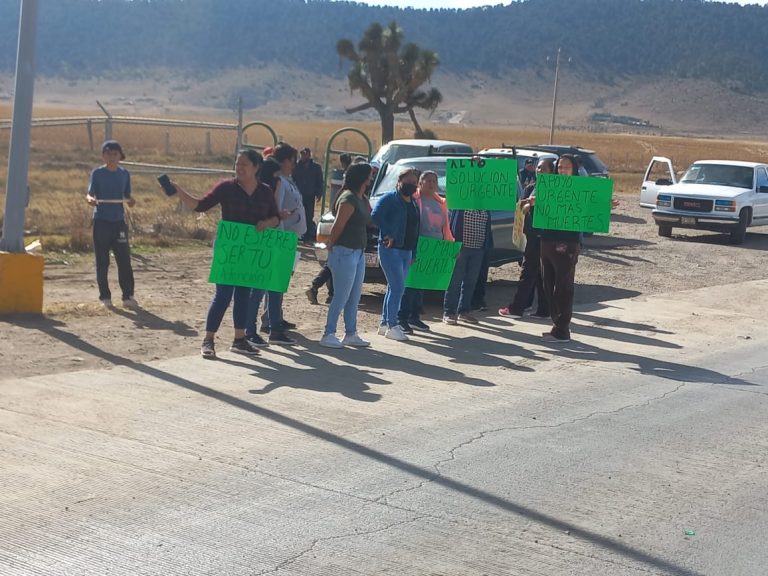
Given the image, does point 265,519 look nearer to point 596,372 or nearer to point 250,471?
point 250,471

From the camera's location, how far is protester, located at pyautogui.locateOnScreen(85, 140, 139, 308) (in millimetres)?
12156

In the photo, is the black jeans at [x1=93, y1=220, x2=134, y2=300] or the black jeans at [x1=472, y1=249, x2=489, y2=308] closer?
the black jeans at [x1=93, y1=220, x2=134, y2=300]

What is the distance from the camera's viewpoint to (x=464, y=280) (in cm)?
1231

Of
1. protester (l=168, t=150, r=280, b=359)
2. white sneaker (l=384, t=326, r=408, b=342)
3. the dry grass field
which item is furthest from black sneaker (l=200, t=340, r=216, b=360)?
the dry grass field

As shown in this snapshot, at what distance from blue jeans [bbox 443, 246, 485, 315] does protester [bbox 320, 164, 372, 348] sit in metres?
1.87

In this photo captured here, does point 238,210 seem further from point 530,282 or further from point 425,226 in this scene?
point 530,282

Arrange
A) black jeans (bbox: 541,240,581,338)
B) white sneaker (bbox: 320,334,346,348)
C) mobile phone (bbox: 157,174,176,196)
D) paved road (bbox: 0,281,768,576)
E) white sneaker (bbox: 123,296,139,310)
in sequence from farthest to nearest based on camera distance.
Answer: white sneaker (bbox: 123,296,139,310), black jeans (bbox: 541,240,581,338), white sneaker (bbox: 320,334,346,348), mobile phone (bbox: 157,174,176,196), paved road (bbox: 0,281,768,576)

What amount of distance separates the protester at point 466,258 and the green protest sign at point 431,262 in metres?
0.40

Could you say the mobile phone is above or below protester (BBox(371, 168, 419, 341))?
above

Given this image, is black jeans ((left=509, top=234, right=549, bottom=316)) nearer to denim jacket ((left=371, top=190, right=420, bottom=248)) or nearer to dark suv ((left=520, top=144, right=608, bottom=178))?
denim jacket ((left=371, top=190, right=420, bottom=248))

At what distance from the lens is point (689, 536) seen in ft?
19.4

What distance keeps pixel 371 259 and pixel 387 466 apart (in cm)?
646

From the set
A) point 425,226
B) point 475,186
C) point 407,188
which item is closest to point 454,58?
point 475,186

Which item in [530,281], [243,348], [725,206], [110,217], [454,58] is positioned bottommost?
[243,348]
